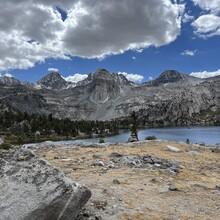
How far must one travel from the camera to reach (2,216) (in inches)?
492

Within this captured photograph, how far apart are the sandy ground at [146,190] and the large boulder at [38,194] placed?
1782 mm

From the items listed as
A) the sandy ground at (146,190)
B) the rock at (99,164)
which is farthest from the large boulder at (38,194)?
the rock at (99,164)

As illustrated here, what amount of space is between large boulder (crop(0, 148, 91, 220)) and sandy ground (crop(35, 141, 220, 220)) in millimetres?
1782

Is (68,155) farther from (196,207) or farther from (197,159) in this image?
(196,207)

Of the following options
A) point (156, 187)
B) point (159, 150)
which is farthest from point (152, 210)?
point (159, 150)

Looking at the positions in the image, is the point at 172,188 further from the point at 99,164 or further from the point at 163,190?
the point at 99,164

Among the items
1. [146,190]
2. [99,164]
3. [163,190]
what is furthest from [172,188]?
[99,164]

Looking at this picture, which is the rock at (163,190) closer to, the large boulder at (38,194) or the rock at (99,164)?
the large boulder at (38,194)

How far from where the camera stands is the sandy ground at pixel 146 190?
51.3ft

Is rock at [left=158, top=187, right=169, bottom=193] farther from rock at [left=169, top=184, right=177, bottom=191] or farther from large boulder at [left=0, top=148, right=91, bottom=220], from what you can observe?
large boulder at [left=0, top=148, right=91, bottom=220]

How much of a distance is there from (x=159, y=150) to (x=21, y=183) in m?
27.5

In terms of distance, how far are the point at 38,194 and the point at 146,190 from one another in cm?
840

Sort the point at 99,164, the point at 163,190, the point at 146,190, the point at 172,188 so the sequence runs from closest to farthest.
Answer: the point at 146,190
the point at 163,190
the point at 172,188
the point at 99,164

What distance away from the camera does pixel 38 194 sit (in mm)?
12922
